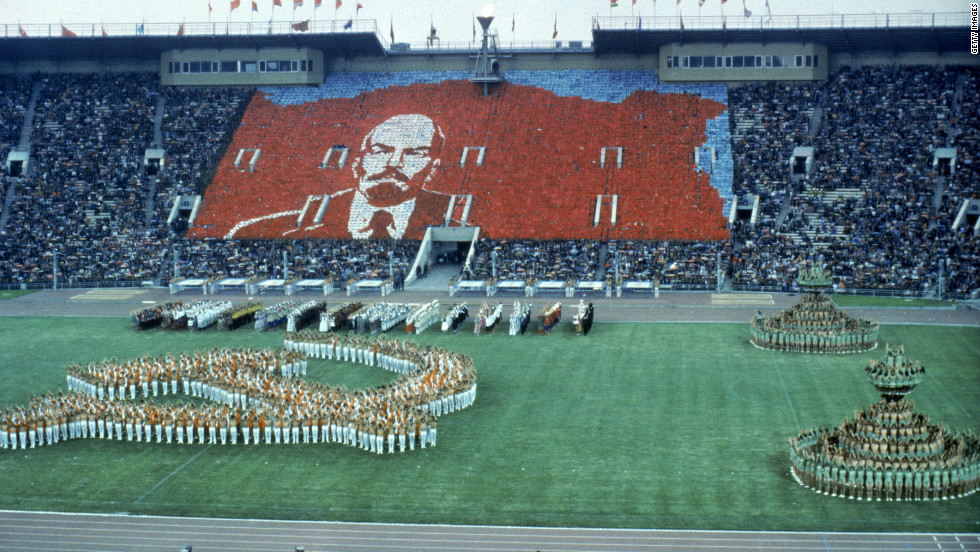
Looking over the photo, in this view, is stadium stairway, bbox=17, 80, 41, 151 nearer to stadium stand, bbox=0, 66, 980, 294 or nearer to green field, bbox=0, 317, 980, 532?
stadium stand, bbox=0, 66, 980, 294

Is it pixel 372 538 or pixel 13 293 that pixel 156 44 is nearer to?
pixel 13 293

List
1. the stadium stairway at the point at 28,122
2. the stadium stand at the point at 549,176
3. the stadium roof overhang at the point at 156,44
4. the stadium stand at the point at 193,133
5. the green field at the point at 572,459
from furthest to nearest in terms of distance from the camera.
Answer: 1. the stadium roof overhang at the point at 156,44
2. the stadium stairway at the point at 28,122
3. the stadium stand at the point at 193,133
4. the stadium stand at the point at 549,176
5. the green field at the point at 572,459

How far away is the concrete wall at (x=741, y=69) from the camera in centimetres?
7169

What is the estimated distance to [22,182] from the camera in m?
70.4

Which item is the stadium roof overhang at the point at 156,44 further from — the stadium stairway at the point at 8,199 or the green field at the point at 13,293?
the green field at the point at 13,293

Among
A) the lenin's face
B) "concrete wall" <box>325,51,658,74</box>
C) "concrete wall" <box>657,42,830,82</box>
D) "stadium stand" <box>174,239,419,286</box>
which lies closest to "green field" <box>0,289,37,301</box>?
"stadium stand" <box>174,239,419,286</box>

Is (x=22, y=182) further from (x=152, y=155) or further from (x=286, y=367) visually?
(x=286, y=367)

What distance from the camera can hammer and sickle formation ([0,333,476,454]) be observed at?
28.8 metres

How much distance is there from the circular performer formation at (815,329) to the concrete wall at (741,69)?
112 ft

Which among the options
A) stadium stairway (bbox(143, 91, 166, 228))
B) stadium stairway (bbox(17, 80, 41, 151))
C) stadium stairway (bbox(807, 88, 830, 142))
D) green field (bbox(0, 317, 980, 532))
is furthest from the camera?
stadium stairway (bbox(17, 80, 41, 151))

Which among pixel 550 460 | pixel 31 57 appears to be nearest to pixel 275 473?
pixel 550 460

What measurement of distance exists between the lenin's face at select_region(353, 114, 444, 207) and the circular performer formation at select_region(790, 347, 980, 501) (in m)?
45.5

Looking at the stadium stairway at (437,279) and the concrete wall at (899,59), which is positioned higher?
the concrete wall at (899,59)

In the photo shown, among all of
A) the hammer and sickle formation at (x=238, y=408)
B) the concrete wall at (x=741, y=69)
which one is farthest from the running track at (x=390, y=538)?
the concrete wall at (x=741, y=69)
